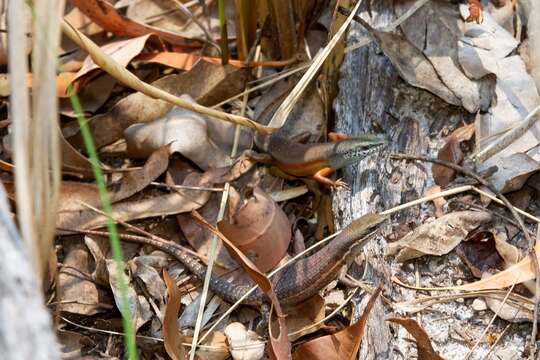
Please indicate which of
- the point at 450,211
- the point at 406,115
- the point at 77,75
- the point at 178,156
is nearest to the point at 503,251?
the point at 450,211

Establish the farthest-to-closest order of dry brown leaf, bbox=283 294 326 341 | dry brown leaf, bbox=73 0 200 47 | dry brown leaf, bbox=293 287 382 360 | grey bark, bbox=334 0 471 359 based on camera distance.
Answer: dry brown leaf, bbox=73 0 200 47, grey bark, bbox=334 0 471 359, dry brown leaf, bbox=283 294 326 341, dry brown leaf, bbox=293 287 382 360

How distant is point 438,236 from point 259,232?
95 centimetres

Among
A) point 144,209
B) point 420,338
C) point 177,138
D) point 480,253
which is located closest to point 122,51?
point 177,138

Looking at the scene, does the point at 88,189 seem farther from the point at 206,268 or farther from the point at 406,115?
the point at 406,115

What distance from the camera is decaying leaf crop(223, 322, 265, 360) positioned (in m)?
3.75

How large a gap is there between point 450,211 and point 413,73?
0.89 metres

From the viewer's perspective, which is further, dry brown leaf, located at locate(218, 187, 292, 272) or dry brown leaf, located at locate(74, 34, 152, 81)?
dry brown leaf, located at locate(74, 34, 152, 81)

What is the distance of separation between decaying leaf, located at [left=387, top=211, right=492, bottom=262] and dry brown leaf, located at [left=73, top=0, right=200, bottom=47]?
2176mm

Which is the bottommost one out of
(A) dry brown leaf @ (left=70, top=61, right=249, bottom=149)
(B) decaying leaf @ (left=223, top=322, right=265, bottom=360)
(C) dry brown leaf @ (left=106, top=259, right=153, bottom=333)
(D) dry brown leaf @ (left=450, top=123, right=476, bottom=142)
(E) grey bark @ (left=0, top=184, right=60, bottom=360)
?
(B) decaying leaf @ (left=223, top=322, right=265, bottom=360)

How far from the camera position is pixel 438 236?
3834 millimetres

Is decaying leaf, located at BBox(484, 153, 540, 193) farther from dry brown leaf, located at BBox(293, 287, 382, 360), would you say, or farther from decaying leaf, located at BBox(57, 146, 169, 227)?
decaying leaf, located at BBox(57, 146, 169, 227)

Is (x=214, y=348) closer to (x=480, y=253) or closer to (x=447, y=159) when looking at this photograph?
(x=480, y=253)

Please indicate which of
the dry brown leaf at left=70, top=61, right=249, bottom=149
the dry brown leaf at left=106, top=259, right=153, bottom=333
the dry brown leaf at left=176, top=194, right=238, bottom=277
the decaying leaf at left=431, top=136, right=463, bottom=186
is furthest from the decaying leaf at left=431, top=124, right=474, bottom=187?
the dry brown leaf at left=106, top=259, right=153, bottom=333

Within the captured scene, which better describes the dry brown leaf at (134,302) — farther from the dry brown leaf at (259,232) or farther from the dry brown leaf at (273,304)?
the dry brown leaf at (273,304)
